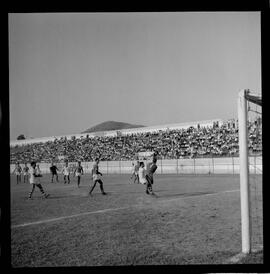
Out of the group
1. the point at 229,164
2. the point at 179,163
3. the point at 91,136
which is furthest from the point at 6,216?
the point at 91,136

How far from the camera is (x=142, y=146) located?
3219 cm

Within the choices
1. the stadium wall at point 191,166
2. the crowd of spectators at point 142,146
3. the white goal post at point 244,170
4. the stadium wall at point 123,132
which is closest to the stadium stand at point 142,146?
the crowd of spectators at point 142,146

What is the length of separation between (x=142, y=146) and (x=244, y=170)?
26236 mm

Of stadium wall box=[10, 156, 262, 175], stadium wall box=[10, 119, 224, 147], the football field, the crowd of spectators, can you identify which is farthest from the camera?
stadium wall box=[10, 119, 224, 147]

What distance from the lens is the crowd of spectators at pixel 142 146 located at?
94.9 feet

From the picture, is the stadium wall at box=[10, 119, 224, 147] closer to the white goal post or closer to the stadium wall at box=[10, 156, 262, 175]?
the stadium wall at box=[10, 156, 262, 175]

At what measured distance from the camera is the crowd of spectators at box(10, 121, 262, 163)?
2892 centimetres

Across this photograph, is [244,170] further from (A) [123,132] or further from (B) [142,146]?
(A) [123,132]

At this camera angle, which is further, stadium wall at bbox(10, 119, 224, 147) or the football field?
stadium wall at bbox(10, 119, 224, 147)

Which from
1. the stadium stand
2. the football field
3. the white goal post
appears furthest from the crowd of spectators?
the white goal post

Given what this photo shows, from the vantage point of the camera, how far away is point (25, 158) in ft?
96.6

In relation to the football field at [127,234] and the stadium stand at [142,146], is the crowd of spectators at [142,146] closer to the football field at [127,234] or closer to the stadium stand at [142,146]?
the stadium stand at [142,146]

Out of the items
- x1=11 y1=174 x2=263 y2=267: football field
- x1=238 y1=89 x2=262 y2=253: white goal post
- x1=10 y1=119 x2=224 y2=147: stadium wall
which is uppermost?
x1=10 y1=119 x2=224 y2=147: stadium wall

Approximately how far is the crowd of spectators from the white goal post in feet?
67.7
